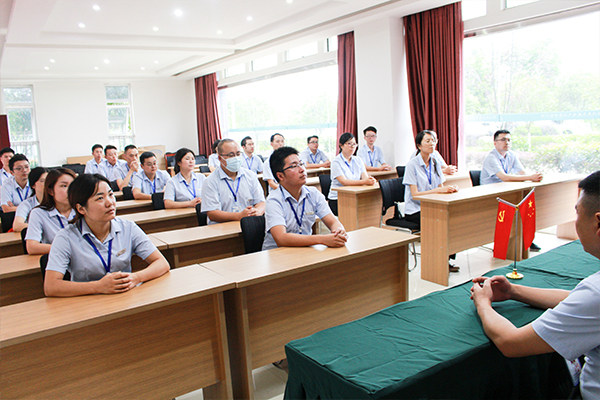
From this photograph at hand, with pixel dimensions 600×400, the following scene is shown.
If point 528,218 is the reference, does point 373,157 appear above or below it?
above

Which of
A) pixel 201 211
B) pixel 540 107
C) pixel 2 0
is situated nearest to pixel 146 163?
pixel 201 211

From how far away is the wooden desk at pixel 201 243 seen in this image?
9.61 ft

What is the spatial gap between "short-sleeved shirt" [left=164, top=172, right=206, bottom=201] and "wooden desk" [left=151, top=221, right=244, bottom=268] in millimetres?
1303

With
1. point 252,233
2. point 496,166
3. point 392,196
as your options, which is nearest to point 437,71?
point 496,166

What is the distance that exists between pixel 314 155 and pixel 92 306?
643 cm

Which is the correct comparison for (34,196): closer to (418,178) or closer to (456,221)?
(418,178)

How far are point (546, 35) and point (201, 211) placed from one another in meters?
5.07

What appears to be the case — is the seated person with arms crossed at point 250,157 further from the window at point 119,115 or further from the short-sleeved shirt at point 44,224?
the window at point 119,115

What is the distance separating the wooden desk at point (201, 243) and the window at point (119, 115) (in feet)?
35.9

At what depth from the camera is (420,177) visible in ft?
14.1

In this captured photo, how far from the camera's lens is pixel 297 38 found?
796 cm

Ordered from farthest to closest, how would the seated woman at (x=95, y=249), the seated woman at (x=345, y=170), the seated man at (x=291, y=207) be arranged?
the seated woman at (x=345, y=170), the seated man at (x=291, y=207), the seated woman at (x=95, y=249)

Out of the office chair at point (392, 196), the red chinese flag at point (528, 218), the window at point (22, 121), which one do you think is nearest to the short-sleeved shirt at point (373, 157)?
the office chair at point (392, 196)

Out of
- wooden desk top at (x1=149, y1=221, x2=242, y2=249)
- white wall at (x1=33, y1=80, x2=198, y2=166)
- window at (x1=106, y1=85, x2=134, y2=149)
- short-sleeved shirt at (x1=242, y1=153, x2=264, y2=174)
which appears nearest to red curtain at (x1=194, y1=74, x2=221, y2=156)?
white wall at (x1=33, y1=80, x2=198, y2=166)
